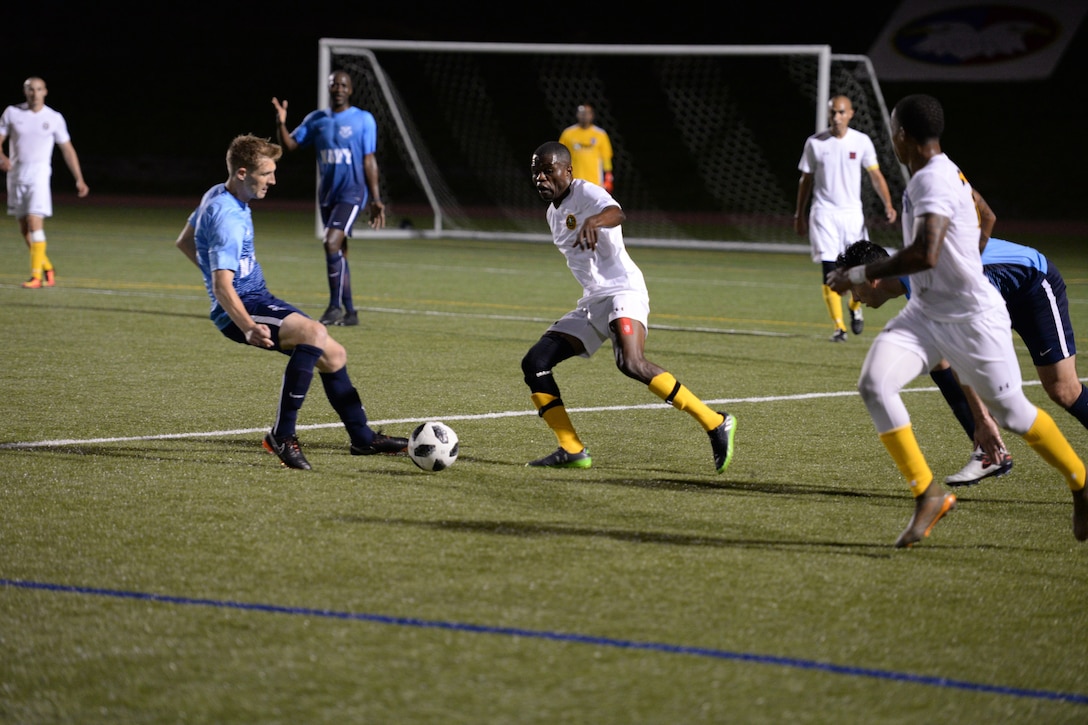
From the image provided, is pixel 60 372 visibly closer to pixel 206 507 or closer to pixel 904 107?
pixel 206 507

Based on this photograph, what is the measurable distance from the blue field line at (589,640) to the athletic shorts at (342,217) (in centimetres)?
877

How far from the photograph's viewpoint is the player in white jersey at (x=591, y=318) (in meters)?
6.84

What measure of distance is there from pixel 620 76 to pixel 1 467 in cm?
3838

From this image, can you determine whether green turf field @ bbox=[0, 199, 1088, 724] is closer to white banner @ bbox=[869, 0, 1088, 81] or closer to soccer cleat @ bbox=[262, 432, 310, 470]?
soccer cleat @ bbox=[262, 432, 310, 470]

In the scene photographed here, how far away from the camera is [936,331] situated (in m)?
5.31

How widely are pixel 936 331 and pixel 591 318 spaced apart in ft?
7.02

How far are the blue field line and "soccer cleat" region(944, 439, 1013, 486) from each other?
9.57 ft

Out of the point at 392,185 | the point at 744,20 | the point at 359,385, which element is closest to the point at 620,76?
the point at 744,20

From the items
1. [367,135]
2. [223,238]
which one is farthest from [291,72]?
[223,238]

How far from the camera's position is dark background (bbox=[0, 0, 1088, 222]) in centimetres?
3841

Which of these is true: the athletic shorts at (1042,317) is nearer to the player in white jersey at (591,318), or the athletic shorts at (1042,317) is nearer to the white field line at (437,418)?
the player in white jersey at (591,318)

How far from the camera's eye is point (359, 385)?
9.42 meters

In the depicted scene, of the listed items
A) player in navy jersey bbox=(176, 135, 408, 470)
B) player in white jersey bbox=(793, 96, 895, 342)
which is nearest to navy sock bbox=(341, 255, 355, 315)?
player in white jersey bbox=(793, 96, 895, 342)

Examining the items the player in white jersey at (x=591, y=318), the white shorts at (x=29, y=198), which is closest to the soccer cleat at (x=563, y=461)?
the player in white jersey at (x=591, y=318)
